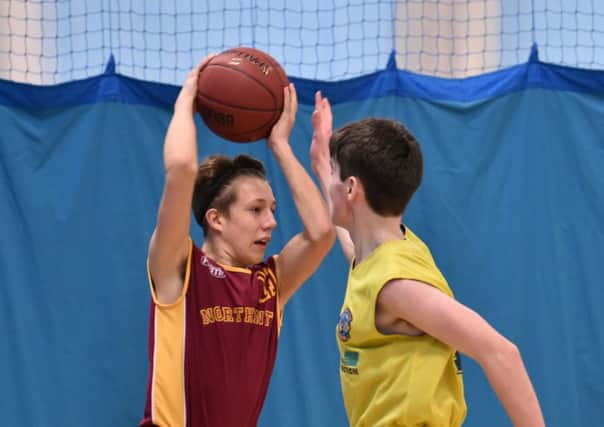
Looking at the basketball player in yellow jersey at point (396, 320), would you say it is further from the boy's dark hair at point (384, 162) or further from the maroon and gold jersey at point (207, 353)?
the maroon and gold jersey at point (207, 353)

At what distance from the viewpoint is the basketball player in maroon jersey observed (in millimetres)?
2859

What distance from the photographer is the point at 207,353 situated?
9.61 ft

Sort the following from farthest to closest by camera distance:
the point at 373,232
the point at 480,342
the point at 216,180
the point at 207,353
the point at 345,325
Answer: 1. the point at 216,180
2. the point at 207,353
3. the point at 373,232
4. the point at 345,325
5. the point at 480,342

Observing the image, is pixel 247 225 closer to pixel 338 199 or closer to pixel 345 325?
pixel 338 199

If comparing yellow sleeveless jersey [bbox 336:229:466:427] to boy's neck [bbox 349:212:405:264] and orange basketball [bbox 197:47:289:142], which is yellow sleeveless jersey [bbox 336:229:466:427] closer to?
boy's neck [bbox 349:212:405:264]

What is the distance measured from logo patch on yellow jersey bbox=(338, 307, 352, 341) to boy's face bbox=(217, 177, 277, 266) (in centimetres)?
77

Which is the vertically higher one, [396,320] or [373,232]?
[373,232]

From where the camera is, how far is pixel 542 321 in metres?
4.77

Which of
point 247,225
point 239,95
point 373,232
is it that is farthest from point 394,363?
point 239,95

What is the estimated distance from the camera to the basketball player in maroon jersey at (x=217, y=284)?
9.38ft

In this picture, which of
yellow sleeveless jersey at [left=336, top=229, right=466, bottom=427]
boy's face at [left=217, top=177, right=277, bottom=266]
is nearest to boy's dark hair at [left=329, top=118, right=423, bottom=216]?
yellow sleeveless jersey at [left=336, top=229, right=466, bottom=427]

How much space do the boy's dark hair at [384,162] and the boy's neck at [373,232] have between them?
0.9 inches

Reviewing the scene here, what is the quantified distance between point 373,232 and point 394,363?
Answer: 0.41 meters

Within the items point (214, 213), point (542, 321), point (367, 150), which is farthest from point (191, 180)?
point (542, 321)
